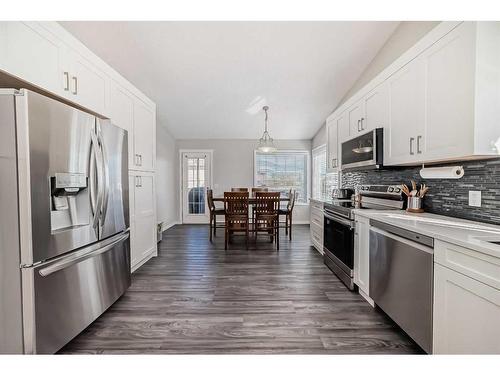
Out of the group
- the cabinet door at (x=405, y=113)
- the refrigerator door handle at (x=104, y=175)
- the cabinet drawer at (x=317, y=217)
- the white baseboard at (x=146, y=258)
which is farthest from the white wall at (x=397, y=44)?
the white baseboard at (x=146, y=258)

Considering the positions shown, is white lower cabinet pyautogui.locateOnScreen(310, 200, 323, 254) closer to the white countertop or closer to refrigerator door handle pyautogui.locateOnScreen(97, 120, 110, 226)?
the white countertop

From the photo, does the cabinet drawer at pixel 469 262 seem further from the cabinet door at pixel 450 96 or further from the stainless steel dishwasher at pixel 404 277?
the cabinet door at pixel 450 96

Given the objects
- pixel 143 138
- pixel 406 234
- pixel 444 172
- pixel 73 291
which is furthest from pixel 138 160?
pixel 444 172

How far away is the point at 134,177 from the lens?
123 inches

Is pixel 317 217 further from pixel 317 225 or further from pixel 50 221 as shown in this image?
pixel 50 221

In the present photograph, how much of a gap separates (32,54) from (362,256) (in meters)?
3.00

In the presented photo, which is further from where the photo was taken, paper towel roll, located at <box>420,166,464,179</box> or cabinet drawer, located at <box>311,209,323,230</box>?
cabinet drawer, located at <box>311,209,323,230</box>

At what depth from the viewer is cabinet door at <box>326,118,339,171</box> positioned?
406cm

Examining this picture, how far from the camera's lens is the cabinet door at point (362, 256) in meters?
2.40

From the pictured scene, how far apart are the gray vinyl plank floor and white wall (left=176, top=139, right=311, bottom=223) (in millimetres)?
3570

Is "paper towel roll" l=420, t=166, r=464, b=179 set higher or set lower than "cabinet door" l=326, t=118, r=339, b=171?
lower

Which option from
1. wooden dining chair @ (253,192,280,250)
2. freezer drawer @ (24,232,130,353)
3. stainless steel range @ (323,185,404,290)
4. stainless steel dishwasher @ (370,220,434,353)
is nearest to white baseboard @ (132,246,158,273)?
freezer drawer @ (24,232,130,353)

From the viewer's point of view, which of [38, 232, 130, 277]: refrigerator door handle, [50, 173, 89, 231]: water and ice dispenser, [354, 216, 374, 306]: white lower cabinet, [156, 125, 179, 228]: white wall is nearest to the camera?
[38, 232, 130, 277]: refrigerator door handle

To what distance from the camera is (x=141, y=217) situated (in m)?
3.31
